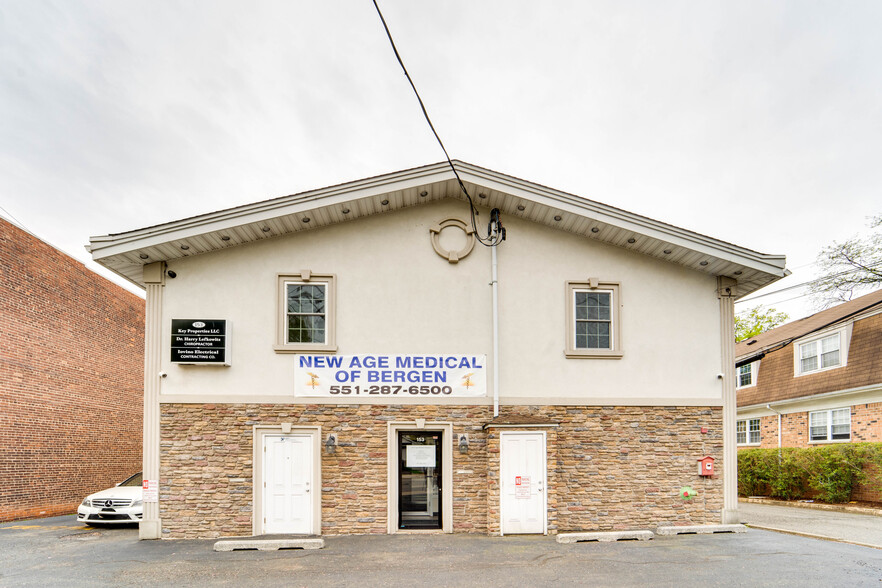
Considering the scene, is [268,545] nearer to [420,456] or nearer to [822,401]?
[420,456]

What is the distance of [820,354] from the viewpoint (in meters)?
21.2

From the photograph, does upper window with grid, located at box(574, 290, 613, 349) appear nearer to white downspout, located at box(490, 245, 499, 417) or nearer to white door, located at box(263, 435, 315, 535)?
white downspout, located at box(490, 245, 499, 417)

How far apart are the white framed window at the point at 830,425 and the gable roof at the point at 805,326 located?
255 cm

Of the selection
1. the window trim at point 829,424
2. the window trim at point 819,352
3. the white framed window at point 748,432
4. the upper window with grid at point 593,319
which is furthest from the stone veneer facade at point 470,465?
the white framed window at point 748,432

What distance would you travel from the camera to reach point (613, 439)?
497 inches

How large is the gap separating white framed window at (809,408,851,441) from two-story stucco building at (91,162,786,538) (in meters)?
9.10

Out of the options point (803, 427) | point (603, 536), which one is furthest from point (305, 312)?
point (803, 427)

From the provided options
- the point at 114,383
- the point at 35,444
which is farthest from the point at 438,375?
the point at 114,383

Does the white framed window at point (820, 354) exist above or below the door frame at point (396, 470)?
above

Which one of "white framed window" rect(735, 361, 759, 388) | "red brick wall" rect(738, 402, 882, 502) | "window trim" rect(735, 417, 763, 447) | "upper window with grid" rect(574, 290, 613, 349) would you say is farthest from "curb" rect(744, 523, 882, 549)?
"white framed window" rect(735, 361, 759, 388)

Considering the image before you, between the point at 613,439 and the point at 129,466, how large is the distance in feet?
51.3

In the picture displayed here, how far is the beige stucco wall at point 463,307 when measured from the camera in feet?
41.0

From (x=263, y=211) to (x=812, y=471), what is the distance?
1704 cm

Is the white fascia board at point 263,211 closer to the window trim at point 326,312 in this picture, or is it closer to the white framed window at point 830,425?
the window trim at point 326,312
